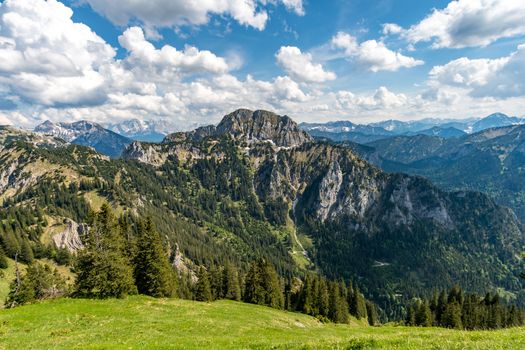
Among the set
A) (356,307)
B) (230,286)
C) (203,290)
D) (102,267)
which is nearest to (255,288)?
(230,286)

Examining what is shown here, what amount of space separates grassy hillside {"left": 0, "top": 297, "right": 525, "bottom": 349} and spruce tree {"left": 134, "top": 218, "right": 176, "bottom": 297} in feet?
39.1

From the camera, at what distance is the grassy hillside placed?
18.7 meters

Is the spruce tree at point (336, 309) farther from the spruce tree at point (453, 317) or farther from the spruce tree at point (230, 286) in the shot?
the spruce tree at point (453, 317)

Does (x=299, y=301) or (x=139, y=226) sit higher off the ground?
(x=139, y=226)


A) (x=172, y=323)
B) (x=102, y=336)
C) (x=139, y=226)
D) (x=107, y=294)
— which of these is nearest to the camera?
(x=102, y=336)

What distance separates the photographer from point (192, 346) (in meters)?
23.6

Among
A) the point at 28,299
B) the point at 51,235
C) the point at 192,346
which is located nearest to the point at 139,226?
the point at 28,299

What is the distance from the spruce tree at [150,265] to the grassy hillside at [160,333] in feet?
39.1

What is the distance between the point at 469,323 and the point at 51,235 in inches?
7602

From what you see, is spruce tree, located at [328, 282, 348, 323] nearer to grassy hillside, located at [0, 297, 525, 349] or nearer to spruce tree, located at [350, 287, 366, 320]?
spruce tree, located at [350, 287, 366, 320]

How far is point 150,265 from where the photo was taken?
61.8 m

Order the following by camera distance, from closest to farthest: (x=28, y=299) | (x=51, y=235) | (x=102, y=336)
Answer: (x=102, y=336) → (x=28, y=299) → (x=51, y=235)

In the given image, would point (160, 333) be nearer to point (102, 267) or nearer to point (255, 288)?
point (102, 267)

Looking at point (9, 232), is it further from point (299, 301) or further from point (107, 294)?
point (299, 301)
